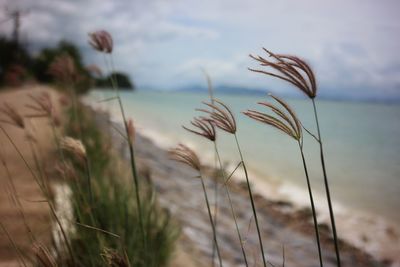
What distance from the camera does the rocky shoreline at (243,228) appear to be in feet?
9.04

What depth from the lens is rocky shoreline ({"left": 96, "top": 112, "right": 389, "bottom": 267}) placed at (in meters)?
2.75

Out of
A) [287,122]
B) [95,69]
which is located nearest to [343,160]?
[95,69]

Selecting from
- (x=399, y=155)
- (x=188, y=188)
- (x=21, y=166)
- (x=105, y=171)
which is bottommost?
(x=21, y=166)

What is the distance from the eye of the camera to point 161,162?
5617mm

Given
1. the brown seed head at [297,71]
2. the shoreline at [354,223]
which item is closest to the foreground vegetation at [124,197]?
the brown seed head at [297,71]

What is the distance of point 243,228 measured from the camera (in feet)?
10.9

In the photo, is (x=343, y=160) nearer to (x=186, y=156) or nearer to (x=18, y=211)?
(x=18, y=211)

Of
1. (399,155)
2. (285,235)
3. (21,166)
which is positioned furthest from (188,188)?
(399,155)

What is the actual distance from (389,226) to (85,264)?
10.5 ft

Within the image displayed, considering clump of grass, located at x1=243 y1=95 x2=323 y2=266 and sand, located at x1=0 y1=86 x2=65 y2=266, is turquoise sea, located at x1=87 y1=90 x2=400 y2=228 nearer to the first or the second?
sand, located at x1=0 y1=86 x2=65 y2=266

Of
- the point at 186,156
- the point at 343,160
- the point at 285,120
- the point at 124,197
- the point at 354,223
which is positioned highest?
the point at 343,160

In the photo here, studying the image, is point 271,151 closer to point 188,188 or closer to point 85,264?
point 188,188

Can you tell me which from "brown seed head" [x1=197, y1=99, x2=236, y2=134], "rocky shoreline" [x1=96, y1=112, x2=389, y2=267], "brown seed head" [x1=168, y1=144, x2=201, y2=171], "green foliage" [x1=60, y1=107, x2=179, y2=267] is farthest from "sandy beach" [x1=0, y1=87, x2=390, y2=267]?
"brown seed head" [x1=197, y1=99, x2=236, y2=134]

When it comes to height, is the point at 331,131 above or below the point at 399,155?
above
